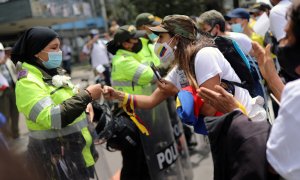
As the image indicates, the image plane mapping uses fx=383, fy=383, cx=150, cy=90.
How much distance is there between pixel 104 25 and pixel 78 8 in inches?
406

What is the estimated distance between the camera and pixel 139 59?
13.9 feet

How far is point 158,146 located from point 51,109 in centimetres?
155

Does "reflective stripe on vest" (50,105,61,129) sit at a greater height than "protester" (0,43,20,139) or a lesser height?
greater

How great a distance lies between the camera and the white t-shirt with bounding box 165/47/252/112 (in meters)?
2.41

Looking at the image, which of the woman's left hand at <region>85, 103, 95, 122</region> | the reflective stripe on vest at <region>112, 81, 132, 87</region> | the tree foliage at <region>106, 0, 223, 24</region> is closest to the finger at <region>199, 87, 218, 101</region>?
the woman's left hand at <region>85, 103, 95, 122</region>

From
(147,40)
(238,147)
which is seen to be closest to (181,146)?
(147,40)

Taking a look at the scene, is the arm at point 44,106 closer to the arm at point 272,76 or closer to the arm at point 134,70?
the arm at point 272,76

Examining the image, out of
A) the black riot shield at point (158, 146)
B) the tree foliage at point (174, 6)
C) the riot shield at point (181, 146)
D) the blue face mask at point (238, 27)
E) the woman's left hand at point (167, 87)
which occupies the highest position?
the woman's left hand at point (167, 87)

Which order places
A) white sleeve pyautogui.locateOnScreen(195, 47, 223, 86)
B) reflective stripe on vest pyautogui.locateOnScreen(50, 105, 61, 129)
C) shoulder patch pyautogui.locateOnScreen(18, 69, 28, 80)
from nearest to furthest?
1. white sleeve pyautogui.locateOnScreen(195, 47, 223, 86)
2. reflective stripe on vest pyautogui.locateOnScreen(50, 105, 61, 129)
3. shoulder patch pyautogui.locateOnScreen(18, 69, 28, 80)

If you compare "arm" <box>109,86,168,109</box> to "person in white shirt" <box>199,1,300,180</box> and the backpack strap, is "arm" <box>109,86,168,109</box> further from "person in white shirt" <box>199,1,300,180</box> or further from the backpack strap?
"person in white shirt" <box>199,1,300,180</box>

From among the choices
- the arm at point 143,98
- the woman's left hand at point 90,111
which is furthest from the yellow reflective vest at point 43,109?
the arm at point 143,98

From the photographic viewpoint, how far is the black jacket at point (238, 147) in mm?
1555

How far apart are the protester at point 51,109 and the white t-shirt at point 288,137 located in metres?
1.50

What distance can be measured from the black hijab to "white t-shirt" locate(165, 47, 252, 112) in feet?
3.68
